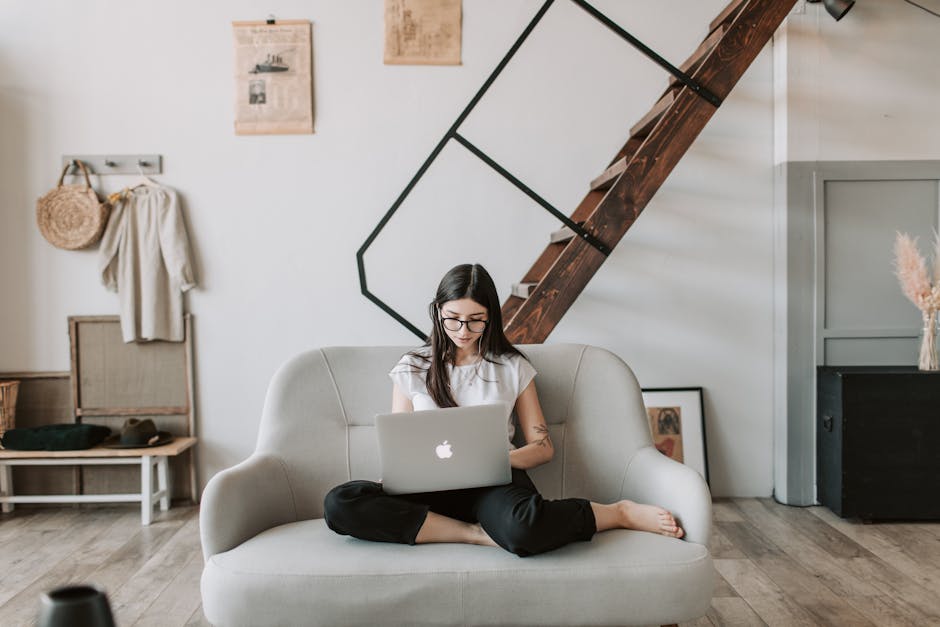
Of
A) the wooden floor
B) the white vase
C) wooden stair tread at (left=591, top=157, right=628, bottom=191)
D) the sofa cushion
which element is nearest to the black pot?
the sofa cushion

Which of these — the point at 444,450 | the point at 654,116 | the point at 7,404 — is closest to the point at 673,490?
the point at 444,450

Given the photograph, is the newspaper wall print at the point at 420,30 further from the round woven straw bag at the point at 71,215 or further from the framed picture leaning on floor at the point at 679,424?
the framed picture leaning on floor at the point at 679,424

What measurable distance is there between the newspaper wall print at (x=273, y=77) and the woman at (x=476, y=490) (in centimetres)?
182

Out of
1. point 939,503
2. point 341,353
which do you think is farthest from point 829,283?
point 341,353

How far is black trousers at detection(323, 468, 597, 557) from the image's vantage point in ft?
6.11

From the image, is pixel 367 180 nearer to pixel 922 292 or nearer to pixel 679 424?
pixel 679 424

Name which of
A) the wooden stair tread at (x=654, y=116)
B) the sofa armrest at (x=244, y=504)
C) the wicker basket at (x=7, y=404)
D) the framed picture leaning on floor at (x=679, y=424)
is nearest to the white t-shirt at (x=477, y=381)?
the sofa armrest at (x=244, y=504)

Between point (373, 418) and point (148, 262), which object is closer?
point (373, 418)

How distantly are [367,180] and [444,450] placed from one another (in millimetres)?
2148

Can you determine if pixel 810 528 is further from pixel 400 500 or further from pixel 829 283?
pixel 400 500

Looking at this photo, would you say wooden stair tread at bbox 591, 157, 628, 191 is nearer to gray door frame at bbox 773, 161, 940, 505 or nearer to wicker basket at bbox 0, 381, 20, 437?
gray door frame at bbox 773, 161, 940, 505

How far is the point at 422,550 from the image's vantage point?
192cm

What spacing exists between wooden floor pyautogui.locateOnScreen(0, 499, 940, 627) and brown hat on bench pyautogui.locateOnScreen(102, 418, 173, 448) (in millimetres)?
345

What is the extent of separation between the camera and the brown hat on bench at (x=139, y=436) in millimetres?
3576
